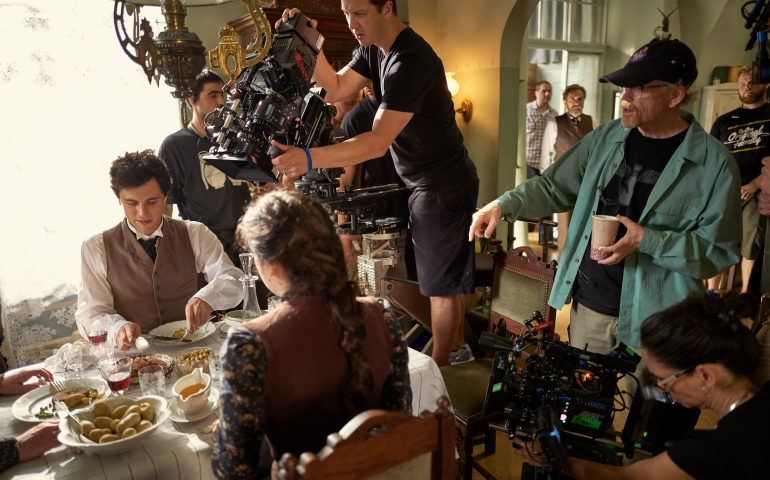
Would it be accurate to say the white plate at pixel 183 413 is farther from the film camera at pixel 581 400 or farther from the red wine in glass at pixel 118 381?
the film camera at pixel 581 400

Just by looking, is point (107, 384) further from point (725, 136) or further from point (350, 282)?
point (725, 136)

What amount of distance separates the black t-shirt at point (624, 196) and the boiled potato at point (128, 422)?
143 cm

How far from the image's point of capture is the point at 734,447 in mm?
995

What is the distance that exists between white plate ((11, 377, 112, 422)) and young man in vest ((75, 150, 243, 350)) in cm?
43

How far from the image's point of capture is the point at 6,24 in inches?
107

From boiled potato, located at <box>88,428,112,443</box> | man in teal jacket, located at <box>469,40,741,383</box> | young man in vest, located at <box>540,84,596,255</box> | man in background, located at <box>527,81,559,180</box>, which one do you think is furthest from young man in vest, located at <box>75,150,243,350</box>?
man in background, located at <box>527,81,559,180</box>

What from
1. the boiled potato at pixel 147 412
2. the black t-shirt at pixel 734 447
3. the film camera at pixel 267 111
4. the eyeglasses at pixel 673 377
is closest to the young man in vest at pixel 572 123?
the film camera at pixel 267 111

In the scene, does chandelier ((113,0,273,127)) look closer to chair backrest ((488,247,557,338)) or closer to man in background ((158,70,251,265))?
man in background ((158,70,251,265))

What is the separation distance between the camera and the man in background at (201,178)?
2.72 meters

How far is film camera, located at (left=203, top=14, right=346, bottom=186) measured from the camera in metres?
1.43

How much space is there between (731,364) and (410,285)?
62.2 inches

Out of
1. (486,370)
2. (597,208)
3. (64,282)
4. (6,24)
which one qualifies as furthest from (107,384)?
(6,24)

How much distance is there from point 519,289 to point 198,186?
5.88 feet

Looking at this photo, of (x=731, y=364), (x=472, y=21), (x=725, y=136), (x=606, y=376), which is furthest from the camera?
(x=472, y=21)
